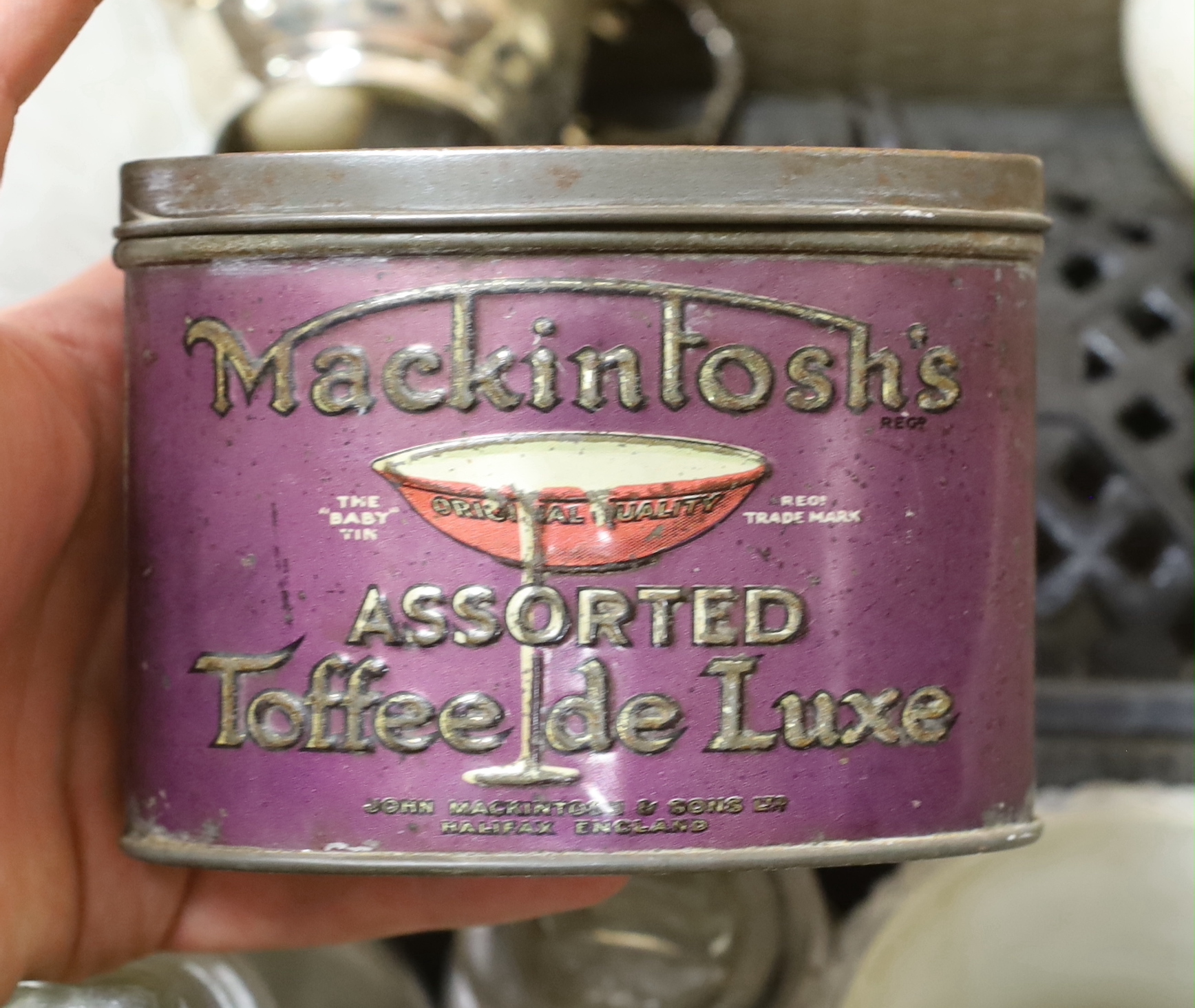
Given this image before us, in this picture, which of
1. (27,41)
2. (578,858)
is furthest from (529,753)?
(27,41)

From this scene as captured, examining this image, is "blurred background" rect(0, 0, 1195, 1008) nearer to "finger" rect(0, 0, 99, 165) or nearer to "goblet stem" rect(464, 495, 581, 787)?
"finger" rect(0, 0, 99, 165)

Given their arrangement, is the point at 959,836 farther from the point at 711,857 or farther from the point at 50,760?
the point at 50,760

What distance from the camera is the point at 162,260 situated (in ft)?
1.77

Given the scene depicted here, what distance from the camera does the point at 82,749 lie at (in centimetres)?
70

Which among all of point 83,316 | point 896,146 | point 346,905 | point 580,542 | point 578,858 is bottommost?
point 346,905

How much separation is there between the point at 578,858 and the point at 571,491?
6.3 inches

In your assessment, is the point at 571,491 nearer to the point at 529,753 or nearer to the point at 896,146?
the point at 529,753

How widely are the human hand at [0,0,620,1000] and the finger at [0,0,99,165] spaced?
15 millimetres

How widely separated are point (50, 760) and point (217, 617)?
0.74 feet

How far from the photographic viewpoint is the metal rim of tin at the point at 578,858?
19.9 inches

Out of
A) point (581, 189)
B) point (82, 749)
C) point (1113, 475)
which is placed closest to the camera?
point (581, 189)

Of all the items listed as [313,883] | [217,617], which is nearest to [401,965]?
[313,883]

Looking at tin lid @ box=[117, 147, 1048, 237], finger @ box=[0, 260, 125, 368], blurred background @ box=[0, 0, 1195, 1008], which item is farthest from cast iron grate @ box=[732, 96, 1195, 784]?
finger @ box=[0, 260, 125, 368]

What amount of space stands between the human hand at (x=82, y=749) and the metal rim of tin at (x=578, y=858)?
0.52ft
